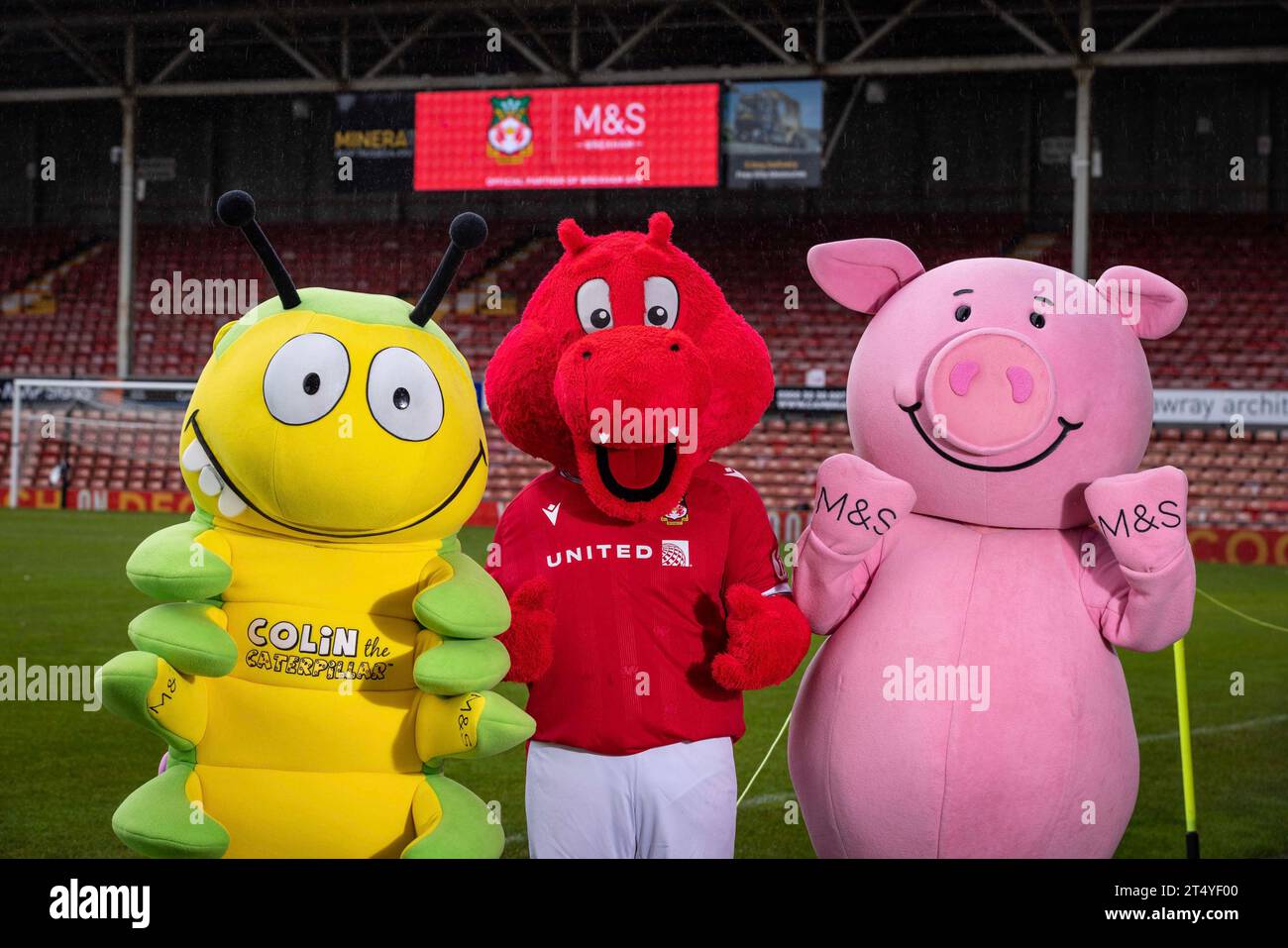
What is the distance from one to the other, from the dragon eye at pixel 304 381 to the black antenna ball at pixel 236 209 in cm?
26

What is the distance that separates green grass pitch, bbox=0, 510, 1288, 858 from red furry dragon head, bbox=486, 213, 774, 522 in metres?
1.18

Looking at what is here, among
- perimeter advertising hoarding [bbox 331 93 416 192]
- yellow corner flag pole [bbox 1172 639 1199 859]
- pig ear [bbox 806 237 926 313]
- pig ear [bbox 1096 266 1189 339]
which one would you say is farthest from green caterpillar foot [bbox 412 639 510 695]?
perimeter advertising hoarding [bbox 331 93 416 192]

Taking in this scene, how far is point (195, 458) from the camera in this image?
2754 millimetres

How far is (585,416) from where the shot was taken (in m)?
2.52

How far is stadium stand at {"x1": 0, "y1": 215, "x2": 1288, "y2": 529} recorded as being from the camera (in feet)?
56.3

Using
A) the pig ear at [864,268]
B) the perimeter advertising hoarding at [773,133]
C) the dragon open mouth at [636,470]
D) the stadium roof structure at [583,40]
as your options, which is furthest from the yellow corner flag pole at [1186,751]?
the perimeter advertising hoarding at [773,133]

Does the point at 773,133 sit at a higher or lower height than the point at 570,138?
higher

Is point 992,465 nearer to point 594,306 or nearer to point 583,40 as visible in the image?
point 594,306

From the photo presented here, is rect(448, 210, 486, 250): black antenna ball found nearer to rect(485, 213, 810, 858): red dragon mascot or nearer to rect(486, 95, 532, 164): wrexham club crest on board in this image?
rect(485, 213, 810, 858): red dragon mascot

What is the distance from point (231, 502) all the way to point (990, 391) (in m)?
1.57

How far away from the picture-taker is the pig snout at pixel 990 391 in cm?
284

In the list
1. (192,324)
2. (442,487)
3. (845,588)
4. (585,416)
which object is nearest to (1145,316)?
(845,588)

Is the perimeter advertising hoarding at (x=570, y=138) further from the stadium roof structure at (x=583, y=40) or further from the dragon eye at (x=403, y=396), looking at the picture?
the dragon eye at (x=403, y=396)

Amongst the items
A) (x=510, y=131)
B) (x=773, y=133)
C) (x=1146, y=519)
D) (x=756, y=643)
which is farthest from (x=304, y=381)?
(x=773, y=133)
